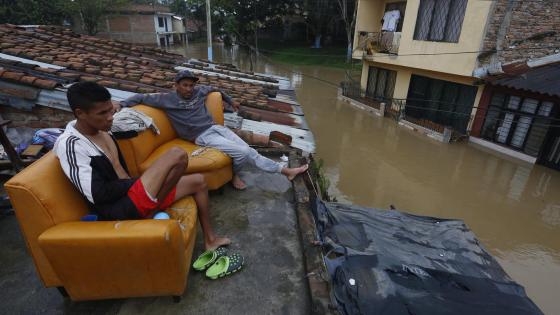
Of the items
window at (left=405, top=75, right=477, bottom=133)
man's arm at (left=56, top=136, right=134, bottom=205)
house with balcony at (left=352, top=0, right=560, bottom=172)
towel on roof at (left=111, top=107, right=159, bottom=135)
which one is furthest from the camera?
window at (left=405, top=75, right=477, bottom=133)

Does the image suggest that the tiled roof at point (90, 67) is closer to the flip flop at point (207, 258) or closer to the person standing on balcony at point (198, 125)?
the person standing on balcony at point (198, 125)

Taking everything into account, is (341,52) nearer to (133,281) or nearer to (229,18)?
(229,18)

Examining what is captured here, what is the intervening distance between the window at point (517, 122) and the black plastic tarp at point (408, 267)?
9.55 metres

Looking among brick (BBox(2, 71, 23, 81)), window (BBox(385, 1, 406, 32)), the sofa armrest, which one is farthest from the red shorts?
window (BBox(385, 1, 406, 32))

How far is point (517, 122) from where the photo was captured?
11.4m

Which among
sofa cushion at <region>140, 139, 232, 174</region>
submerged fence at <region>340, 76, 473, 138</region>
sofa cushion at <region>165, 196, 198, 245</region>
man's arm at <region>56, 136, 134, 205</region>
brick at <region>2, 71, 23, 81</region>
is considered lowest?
submerged fence at <region>340, 76, 473, 138</region>

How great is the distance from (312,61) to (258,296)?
1229 inches

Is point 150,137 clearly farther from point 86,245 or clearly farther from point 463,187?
point 463,187

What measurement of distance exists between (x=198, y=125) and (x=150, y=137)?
0.63 meters

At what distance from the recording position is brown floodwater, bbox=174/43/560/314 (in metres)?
6.95

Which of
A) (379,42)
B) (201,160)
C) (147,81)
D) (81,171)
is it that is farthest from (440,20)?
(81,171)

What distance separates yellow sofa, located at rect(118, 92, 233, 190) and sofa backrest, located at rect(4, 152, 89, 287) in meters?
1.08

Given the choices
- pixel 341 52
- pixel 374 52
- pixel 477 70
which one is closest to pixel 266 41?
pixel 341 52

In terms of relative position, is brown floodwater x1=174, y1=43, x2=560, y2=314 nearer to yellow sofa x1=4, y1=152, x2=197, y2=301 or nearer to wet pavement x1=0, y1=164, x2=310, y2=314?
wet pavement x1=0, y1=164, x2=310, y2=314
